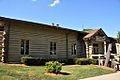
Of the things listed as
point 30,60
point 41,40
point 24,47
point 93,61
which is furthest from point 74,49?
point 30,60

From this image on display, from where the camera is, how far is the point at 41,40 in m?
24.3

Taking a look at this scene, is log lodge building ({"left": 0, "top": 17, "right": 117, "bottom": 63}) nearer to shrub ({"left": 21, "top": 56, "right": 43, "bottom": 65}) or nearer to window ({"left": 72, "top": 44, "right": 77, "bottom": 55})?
window ({"left": 72, "top": 44, "right": 77, "bottom": 55})

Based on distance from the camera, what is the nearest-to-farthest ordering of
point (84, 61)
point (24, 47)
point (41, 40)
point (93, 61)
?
point (24, 47)
point (41, 40)
point (84, 61)
point (93, 61)

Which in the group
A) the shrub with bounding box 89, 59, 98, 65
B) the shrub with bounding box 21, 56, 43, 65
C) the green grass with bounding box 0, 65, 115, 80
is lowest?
the green grass with bounding box 0, 65, 115, 80

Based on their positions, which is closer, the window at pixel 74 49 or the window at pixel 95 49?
the window at pixel 74 49

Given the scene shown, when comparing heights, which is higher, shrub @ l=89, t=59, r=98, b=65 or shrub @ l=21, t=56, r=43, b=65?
shrub @ l=21, t=56, r=43, b=65

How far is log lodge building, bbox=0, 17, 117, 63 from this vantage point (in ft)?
68.8

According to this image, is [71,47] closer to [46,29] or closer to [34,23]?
[46,29]

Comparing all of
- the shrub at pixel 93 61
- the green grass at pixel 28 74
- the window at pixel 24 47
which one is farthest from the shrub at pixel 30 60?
the shrub at pixel 93 61

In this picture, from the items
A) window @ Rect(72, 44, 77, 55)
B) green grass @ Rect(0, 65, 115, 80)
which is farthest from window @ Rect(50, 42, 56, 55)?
green grass @ Rect(0, 65, 115, 80)

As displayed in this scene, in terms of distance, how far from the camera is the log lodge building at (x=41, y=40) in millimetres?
20967

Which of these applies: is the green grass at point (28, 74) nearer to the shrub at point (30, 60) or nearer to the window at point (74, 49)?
the shrub at point (30, 60)

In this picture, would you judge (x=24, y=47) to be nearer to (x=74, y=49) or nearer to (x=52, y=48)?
(x=52, y=48)

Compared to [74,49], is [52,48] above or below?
above
